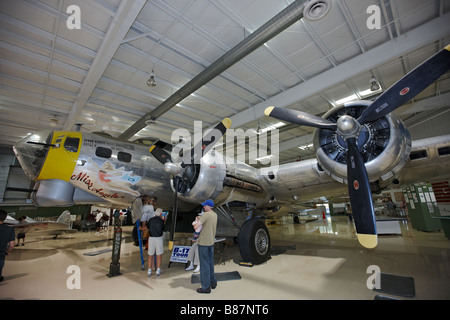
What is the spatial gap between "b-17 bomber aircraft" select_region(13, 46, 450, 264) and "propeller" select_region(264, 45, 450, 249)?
0.01 m

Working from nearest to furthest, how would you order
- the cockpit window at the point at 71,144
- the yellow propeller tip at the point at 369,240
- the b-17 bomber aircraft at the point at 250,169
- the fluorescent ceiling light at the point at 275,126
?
the yellow propeller tip at the point at 369,240 → the b-17 bomber aircraft at the point at 250,169 → the cockpit window at the point at 71,144 → the fluorescent ceiling light at the point at 275,126

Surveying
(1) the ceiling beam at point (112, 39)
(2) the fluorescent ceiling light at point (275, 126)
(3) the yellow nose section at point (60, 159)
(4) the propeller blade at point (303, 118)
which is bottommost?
(3) the yellow nose section at point (60, 159)

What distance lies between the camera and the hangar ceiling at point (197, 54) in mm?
4848

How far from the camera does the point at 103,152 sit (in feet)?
15.6

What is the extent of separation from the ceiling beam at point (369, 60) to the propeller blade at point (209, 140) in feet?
14.5

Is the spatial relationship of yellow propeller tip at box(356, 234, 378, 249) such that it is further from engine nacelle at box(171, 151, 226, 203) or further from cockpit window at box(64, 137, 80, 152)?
cockpit window at box(64, 137, 80, 152)

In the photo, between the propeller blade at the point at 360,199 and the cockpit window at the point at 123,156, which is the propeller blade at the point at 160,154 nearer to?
the cockpit window at the point at 123,156

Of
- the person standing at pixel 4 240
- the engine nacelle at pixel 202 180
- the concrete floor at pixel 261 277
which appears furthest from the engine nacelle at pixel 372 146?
the person standing at pixel 4 240

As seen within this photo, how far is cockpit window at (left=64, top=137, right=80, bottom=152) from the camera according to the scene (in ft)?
14.6

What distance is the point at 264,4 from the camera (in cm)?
475
